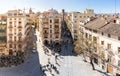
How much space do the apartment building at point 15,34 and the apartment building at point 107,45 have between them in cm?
1947

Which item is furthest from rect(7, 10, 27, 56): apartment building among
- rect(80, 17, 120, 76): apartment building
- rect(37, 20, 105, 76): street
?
rect(80, 17, 120, 76): apartment building

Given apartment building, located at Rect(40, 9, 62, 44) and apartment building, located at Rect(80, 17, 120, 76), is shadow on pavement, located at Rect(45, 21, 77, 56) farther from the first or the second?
apartment building, located at Rect(80, 17, 120, 76)

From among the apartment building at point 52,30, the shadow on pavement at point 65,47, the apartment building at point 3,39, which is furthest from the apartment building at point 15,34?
the apartment building at point 52,30

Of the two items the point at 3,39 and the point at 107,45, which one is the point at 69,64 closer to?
the point at 107,45

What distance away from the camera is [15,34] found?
249 ft

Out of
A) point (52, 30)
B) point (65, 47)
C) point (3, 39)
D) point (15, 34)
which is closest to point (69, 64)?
point (15, 34)

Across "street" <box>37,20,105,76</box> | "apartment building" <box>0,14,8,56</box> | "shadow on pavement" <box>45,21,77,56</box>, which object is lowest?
"street" <box>37,20,105,76</box>

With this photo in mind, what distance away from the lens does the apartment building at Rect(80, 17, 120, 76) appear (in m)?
58.9

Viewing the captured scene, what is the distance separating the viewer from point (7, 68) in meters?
63.0

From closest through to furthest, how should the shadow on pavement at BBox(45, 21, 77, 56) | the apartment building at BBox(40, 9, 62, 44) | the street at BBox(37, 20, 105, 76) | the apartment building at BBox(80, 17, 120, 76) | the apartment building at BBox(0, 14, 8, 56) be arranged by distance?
the apartment building at BBox(80, 17, 120, 76), the street at BBox(37, 20, 105, 76), the apartment building at BBox(0, 14, 8, 56), the shadow on pavement at BBox(45, 21, 77, 56), the apartment building at BBox(40, 9, 62, 44)

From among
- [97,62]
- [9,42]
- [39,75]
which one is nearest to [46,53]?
[9,42]

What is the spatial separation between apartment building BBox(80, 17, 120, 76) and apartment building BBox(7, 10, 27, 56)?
1947cm

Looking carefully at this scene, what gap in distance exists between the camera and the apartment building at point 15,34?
244ft

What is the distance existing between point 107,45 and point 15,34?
26.9 metres
